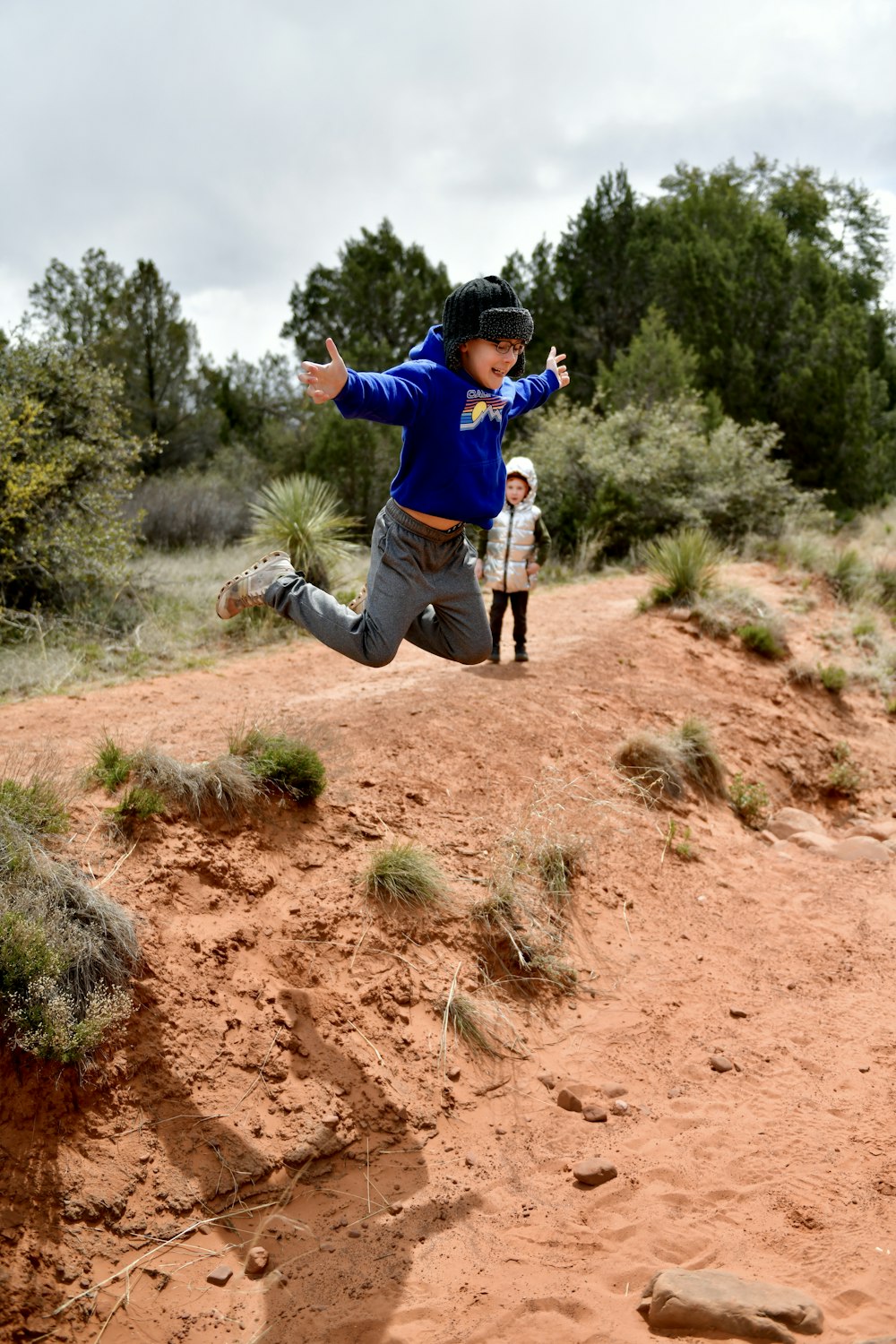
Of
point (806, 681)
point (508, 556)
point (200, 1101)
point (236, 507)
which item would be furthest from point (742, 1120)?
point (236, 507)

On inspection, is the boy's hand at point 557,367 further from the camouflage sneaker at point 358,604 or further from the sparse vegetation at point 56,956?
the sparse vegetation at point 56,956

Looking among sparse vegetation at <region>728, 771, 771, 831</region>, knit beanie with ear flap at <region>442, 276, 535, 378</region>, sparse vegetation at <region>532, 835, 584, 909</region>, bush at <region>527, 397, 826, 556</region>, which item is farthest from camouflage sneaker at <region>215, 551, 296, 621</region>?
bush at <region>527, 397, 826, 556</region>

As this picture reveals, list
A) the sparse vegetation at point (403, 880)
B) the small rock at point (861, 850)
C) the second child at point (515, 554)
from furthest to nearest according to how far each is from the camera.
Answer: the second child at point (515, 554) → the small rock at point (861, 850) → the sparse vegetation at point (403, 880)

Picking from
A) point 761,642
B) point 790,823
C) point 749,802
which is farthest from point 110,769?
point 761,642

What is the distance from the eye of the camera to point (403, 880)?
554cm

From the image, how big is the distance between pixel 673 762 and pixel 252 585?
13.5 feet

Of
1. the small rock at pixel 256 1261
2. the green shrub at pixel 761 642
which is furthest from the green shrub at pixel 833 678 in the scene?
the small rock at pixel 256 1261

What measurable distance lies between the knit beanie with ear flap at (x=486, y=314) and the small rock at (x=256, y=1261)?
3.57 meters

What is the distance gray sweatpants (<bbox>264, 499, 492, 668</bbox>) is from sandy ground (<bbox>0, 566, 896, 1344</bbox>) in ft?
5.08

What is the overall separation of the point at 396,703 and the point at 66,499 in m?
5.29

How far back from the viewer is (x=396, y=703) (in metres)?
7.44

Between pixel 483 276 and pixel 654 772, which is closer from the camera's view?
pixel 483 276

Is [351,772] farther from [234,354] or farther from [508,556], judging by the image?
[234,354]

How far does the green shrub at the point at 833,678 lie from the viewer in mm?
10195
